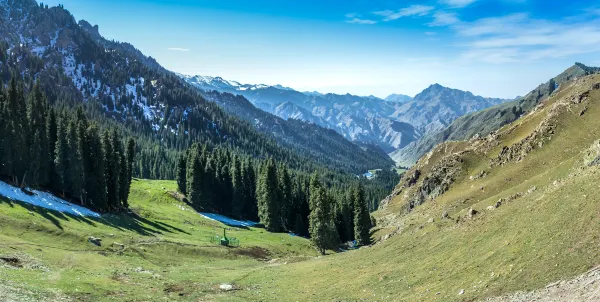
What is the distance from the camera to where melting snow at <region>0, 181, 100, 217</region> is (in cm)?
7250

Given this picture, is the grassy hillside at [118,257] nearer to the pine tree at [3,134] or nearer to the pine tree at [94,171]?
the pine tree at [94,171]

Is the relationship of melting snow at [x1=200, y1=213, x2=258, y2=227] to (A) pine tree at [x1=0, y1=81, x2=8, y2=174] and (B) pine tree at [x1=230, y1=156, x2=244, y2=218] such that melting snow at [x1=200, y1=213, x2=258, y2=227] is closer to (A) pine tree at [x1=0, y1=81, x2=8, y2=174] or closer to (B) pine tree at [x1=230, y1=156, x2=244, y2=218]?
(B) pine tree at [x1=230, y1=156, x2=244, y2=218]

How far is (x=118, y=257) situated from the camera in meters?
57.2

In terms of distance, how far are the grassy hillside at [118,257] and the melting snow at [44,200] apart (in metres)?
3.65

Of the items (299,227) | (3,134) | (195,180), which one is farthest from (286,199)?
(3,134)

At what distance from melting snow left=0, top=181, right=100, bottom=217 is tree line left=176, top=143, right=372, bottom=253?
153 feet

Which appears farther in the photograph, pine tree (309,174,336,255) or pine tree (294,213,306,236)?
pine tree (294,213,306,236)

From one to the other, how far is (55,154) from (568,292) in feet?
320

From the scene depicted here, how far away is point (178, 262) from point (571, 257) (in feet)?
176

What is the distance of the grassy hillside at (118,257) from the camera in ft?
129

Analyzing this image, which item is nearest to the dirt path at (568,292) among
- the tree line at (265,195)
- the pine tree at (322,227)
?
the pine tree at (322,227)

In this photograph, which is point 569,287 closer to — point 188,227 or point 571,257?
point 571,257

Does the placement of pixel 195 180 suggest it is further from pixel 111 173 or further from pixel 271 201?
pixel 111 173

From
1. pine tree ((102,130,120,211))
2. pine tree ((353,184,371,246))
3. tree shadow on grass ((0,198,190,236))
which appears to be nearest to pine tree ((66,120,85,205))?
pine tree ((102,130,120,211))
